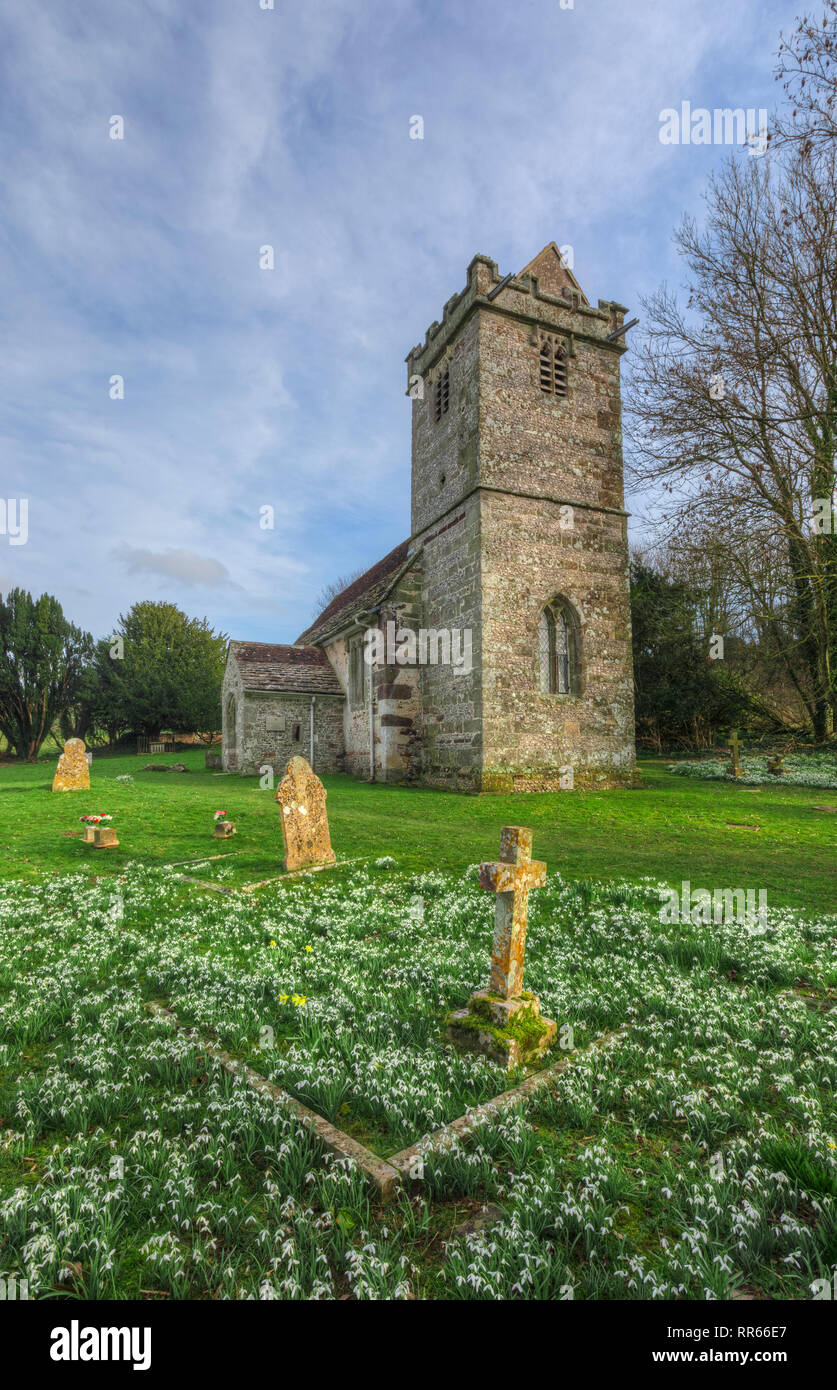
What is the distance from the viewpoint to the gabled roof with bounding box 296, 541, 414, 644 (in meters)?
21.7

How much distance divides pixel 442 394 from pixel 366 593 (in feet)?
26.3

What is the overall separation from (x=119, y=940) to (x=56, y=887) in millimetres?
2517

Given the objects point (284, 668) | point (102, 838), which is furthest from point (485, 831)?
point (284, 668)

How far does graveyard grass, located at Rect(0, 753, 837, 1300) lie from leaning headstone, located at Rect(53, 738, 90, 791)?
11.8 meters

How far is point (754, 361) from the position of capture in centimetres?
1472

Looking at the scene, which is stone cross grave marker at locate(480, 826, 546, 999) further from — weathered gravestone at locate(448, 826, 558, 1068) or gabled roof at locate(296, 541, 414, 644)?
gabled roof at locate(296, 541, 414, 644)

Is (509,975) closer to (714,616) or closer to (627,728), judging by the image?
(627,728)

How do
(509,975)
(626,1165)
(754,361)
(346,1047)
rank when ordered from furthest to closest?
(754,361) → (509,975) → (346,1047) → (626,1165)

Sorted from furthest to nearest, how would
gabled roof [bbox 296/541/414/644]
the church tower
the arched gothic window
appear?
gabled roof [bbox 296/541/414/644] → the arched gothic window → the church tower

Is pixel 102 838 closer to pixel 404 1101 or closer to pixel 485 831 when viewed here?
pixel 485 831

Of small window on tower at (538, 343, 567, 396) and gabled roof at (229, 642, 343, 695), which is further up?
small window on tower at (538, 343, 567, 396)

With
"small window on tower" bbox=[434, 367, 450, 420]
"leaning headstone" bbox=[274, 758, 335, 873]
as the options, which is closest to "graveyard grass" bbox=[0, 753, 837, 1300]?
"leaning headstone" bbox=[274, 758, 335, 873]

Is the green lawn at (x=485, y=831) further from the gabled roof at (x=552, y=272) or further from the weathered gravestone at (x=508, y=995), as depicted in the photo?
the gabled roof at (x=552, y=272)

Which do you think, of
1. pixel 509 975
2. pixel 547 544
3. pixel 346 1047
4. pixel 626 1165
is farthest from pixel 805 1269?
pixel 547 544
